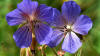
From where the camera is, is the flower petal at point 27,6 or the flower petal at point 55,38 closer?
the flower petal at point 27,6

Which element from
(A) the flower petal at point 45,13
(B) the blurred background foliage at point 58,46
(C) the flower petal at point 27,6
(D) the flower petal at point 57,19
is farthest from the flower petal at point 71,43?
(B) the blurred background foliage at point 58,46

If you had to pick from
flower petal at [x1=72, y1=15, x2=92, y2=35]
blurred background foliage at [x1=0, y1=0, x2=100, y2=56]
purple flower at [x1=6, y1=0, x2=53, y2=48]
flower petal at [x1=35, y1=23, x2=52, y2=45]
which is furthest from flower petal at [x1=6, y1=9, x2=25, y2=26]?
blurred background foliage at [x1=0, y1=0, x2=100, y2=56]

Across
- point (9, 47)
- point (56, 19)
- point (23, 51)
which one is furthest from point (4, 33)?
point (56, 19)

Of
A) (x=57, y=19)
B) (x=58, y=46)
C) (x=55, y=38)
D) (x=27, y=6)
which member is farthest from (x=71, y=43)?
(x=58, y=46)

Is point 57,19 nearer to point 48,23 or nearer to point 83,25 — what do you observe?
point 48,23

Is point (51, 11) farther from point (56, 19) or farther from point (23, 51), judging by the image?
point (23, 51)

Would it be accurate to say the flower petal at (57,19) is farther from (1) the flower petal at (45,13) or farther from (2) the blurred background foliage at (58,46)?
(2) the blurred background foliage at (58,46)

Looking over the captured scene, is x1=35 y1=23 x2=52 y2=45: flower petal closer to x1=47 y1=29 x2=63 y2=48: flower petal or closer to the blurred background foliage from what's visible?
x1=47 y1=29 x2=63 y2=48: flower petal
